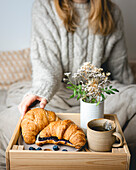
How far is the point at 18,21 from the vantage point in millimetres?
1963

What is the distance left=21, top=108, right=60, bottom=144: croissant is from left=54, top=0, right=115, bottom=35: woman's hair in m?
0.70

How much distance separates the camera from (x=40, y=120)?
2.83 feet

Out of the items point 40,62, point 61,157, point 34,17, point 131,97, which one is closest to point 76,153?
point 61,157

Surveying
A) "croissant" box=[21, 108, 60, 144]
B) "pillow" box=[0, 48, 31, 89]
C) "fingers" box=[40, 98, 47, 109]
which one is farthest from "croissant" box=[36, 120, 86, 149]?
"pillow" box=[0, 48, 31, 89]

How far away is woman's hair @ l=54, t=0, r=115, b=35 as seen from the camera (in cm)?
138

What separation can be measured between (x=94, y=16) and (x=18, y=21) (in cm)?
83

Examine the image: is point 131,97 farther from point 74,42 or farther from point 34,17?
point 34,17

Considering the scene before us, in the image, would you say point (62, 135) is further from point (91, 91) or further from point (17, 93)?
point (17, 93)

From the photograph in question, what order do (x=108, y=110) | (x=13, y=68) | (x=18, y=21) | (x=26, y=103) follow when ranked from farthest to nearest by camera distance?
(x=18, y=21), (x=13, y=68), (x=108, y=110), (x=26, y=103)

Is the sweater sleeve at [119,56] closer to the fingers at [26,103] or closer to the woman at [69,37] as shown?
the woman at [69,37]

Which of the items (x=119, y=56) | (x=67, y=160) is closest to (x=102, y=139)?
(x=67, y=160)

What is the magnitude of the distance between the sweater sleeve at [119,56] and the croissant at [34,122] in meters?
0.84

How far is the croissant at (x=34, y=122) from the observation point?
827 mm

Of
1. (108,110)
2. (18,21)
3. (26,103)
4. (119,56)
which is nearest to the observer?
(26,103)
